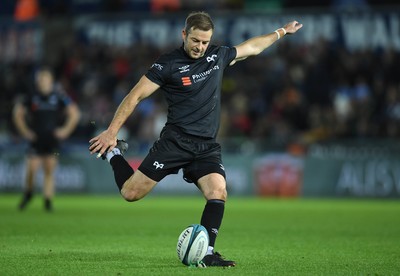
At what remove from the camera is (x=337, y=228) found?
527 inches

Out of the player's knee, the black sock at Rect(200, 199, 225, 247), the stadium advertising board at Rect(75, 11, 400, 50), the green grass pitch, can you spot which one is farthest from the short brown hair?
the stadium advertising board at Rect(75, 11, 400, 50)

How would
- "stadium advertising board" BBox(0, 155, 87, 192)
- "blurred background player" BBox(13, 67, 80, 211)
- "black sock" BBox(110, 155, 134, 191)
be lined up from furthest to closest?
"stadium advertising board" BBox(0, 155, 87, 192) → "blurred background player" BBox(13, 67, 80, 211) → "black sock" BBox(110, 155, 134, 191)

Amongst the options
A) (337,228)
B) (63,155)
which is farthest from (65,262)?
(63,155)

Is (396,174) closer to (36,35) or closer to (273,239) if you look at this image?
(273,239)

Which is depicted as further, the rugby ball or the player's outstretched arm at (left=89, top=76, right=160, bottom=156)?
the player's outstretched arm at (left=89, top=76, right=160, bottom=156)

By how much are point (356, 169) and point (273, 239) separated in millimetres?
10170

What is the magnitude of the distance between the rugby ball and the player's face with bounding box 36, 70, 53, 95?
9.22 m

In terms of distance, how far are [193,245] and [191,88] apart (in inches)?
→ 64.3

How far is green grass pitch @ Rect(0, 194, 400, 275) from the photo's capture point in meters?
8.23

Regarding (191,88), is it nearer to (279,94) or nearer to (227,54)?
(227,54)

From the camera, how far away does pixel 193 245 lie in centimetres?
816

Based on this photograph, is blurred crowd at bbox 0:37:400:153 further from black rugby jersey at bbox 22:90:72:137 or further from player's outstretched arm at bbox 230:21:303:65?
player's outstretched arm at bbox 230:21:303:65

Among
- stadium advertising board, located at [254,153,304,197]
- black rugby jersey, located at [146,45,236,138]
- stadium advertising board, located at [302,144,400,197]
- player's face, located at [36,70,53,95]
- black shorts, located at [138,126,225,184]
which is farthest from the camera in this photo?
stadium advertising board, located at [254,153,304,197]

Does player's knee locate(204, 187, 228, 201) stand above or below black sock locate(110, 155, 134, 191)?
below
